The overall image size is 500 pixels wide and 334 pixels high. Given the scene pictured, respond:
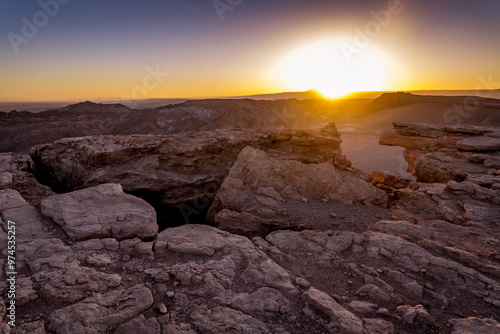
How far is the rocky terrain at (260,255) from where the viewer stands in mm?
2600

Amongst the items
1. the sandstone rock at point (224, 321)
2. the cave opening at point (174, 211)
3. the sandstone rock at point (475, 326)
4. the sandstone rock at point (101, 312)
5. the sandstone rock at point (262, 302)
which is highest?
the sandstone rock at point (101, 312)

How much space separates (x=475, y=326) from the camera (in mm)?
2617

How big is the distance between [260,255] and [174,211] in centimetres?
514

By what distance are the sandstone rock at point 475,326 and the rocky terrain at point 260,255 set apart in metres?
0.01

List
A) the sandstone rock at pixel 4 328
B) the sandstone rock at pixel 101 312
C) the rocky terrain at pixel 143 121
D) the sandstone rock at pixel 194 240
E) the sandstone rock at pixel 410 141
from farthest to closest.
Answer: the rocky terrain at pixel 143 121 < the sandstone rock at pixel 410 141 < the sandstone rock at pixel 194 240 < the sandstone rock at pixel 101 312 < the sandstone rock at pixel 4 328

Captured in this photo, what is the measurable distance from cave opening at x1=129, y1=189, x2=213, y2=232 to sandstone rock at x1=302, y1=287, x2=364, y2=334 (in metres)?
5.48

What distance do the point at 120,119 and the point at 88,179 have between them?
103 ft

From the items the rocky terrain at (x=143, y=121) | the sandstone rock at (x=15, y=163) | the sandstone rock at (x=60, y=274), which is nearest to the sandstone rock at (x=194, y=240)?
the sandstone rock at (x=60, y=274)

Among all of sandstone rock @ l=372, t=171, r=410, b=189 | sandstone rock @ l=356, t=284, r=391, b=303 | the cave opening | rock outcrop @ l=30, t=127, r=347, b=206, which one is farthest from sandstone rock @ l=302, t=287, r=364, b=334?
sandstone rock @ l=372, t=171, r=410, b=189

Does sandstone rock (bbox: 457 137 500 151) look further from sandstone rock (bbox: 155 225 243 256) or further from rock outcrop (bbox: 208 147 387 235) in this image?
sandstone rock (bbox: 155 225 243 256)

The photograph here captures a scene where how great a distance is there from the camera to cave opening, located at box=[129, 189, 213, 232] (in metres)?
8.00

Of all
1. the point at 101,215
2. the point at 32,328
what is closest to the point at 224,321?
the point at 32,328

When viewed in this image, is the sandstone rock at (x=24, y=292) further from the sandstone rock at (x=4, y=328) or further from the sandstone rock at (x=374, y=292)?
the sandstone rock at (x=374, y=292)

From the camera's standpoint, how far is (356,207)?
Result: 19.9 feet
